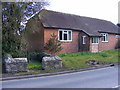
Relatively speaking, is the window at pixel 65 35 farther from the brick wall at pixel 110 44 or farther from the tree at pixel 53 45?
the brick wall at pixel 110 44

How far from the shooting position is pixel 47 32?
68.1 ft

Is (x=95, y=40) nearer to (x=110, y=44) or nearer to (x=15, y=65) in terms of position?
(x=110, y=44)

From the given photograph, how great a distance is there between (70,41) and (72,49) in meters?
1.22

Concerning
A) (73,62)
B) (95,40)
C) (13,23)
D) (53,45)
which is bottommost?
(73,62)

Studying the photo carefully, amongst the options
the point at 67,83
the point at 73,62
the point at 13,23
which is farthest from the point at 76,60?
the point at 67,83

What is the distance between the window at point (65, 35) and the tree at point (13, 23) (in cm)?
673

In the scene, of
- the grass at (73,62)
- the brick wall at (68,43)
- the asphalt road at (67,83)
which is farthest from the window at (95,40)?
the asphalt road at (67,83)

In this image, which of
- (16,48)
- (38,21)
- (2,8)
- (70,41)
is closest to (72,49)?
(70,41)

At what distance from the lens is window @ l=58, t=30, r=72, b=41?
72.4 ft

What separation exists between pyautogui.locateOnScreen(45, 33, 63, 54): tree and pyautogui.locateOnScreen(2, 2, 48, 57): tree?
4589 millimetres

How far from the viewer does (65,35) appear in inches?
884

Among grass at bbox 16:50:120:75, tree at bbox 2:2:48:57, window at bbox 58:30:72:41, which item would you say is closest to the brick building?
window at bbox 58:30:72:41

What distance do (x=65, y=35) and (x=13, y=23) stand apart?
29.2ft

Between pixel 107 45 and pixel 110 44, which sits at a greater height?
pixel 110 44
